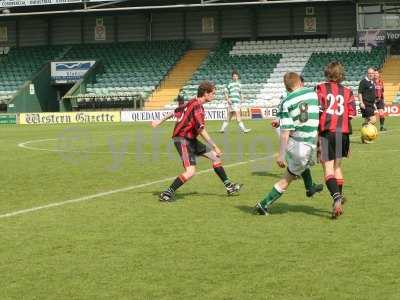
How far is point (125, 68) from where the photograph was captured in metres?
47.8

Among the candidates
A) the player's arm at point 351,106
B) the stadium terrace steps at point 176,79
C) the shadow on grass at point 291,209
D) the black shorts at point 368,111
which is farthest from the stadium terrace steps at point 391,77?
the player's arm at point 351,106

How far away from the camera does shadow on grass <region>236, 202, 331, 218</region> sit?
32.3ft

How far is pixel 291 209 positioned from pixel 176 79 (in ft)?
119

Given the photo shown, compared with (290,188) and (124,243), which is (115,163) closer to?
(290,188)

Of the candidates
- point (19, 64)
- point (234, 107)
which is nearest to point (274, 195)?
point (234, 107)

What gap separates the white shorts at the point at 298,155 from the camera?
939 cm

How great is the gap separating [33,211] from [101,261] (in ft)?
11.2

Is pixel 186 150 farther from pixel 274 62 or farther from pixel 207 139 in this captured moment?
pixel 274 62

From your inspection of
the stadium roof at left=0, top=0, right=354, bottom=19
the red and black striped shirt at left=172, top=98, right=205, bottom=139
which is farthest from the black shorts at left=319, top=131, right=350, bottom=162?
the stadium roof at left=0, top=0, right=354, bottom=19

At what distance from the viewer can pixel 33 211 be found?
10609mm

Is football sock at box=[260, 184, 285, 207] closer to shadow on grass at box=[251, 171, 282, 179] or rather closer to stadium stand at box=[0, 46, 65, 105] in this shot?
shadow on grass at box=[251, 171, 282, 179]

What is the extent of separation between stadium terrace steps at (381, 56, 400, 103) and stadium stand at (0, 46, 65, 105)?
21028 mm

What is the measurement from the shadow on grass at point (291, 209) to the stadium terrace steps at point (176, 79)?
32.5m

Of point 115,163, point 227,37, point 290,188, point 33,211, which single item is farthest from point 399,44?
point 33,211
